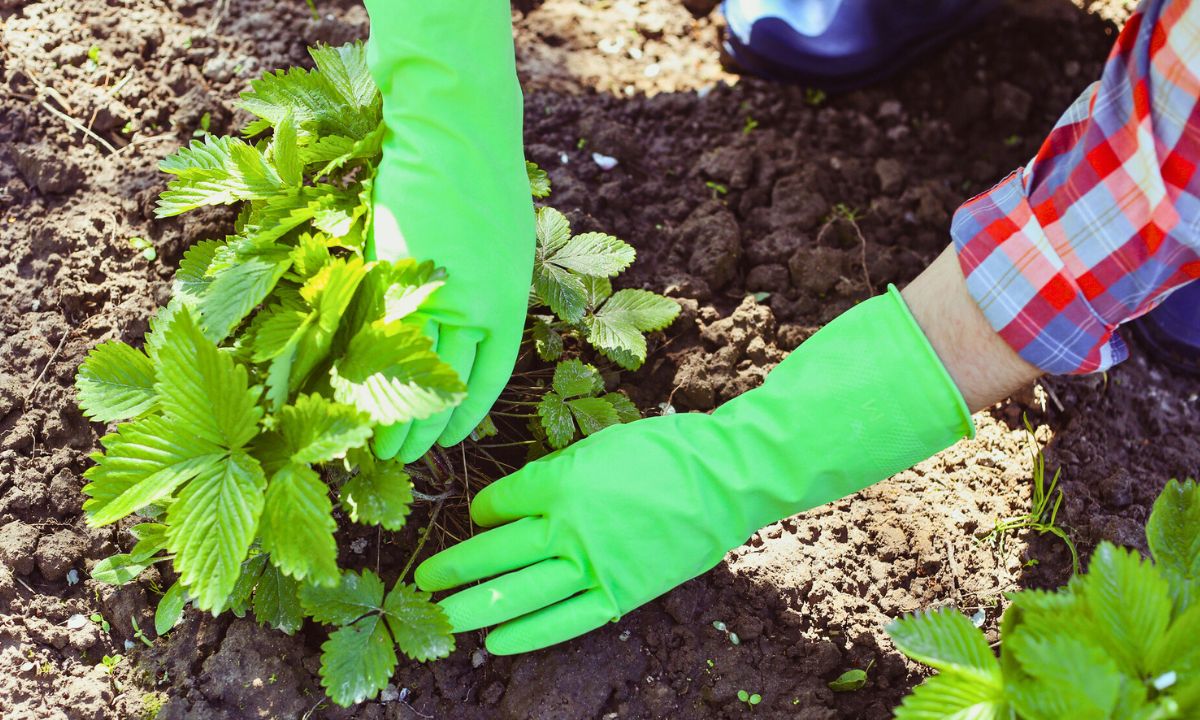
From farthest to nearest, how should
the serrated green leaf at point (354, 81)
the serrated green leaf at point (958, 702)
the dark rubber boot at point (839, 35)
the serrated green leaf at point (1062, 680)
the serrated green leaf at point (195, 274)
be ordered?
the dark rubber boot at point (839, 35)
the serrated green leaf at point (354, 81)
the serrated green leaf at point (195, 274)
the serrated green leaf at point (958, 702)
the serrated green leaf at point (1062, 680)

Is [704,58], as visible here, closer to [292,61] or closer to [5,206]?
[292,61]

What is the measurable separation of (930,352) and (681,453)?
0.54m

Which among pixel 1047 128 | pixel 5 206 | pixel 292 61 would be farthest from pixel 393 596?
pixel 1047 128

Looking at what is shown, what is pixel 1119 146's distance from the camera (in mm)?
1596

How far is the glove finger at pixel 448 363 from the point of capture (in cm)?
172

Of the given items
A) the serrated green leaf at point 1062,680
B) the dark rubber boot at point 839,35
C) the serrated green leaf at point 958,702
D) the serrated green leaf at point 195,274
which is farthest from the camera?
the dark rubber boot at point 839,35

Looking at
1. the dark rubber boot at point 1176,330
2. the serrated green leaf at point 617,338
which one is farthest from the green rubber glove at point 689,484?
the dark rubber boot at point 1176,330

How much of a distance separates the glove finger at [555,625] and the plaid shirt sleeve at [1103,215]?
954 millimetres

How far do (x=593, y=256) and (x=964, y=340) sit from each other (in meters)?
0.80

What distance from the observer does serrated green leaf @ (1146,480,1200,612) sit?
4.87 ft

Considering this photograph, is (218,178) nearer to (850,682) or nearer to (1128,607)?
(850,682)

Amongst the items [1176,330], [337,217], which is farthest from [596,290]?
[1176,330]

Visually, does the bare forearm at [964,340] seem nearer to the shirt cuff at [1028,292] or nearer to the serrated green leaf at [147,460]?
the shirt cuff at [1028,292]

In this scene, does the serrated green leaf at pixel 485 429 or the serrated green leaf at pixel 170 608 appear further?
the serrated green leaf at pixel 485 429
